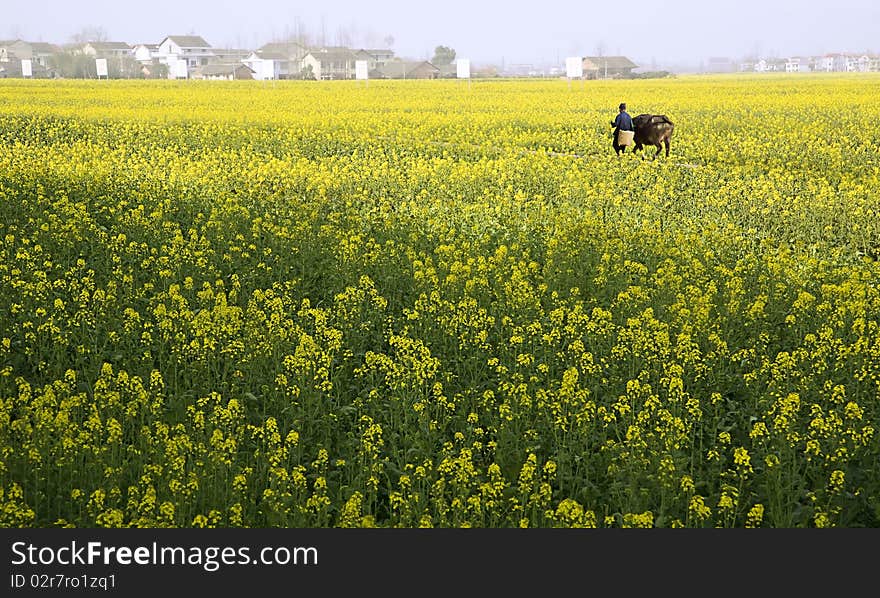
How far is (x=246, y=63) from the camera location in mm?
100812

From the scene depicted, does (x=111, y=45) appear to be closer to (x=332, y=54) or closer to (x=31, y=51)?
(x=31, y=51)

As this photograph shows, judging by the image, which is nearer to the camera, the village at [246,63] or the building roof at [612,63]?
the village at [246,63]

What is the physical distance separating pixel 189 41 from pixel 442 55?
89.9 feet

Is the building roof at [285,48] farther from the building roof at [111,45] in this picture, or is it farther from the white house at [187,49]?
the building roof at [111,45]

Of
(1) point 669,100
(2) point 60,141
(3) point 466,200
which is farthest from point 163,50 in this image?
(3) point 466,200

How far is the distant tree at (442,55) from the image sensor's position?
115 meters

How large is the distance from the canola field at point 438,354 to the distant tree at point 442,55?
100 metres

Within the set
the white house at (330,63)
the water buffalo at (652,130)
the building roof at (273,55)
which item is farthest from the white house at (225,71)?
the water buffalo at (652,130)

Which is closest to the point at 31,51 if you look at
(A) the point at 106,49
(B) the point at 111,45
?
(A) the point at 106,49

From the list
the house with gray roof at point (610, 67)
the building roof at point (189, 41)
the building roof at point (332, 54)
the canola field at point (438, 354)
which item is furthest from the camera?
the building roof at point (189, 41)

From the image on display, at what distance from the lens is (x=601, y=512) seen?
600 cm

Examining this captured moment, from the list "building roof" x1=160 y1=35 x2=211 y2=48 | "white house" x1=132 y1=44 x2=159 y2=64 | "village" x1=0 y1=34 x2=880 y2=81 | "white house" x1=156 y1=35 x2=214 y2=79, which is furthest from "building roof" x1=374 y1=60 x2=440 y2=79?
"white house" x1=132 y1=44 x2=159 y2=64

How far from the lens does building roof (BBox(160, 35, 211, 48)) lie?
111125 millimetres

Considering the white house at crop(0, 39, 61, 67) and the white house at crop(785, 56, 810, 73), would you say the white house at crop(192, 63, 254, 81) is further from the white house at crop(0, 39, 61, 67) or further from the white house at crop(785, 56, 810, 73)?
the white house at crop(785, 56, 810, 73)
